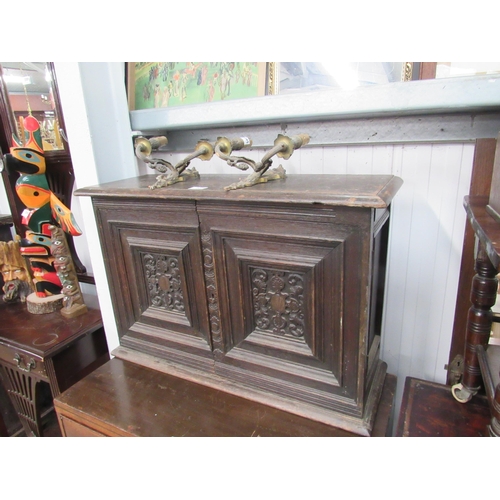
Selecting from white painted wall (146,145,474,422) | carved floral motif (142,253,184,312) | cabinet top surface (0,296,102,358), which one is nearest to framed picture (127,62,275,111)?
white painted wall (146,145,474,422)

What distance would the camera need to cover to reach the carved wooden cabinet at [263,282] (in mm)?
754

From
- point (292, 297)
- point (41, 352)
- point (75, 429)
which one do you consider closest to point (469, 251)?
point (292, 297)

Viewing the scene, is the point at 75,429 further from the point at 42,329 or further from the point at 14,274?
the point at 14,274

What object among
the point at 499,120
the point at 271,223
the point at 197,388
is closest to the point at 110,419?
the point at 197,388

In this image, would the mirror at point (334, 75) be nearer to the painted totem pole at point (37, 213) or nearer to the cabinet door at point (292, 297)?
the cabinet door at point (292, 297)

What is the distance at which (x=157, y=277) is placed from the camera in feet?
3.41

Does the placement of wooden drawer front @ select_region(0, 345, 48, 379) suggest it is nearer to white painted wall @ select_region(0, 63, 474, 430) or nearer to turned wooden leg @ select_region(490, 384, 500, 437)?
white painted wall @ select_region(0, 63, 474, 430)

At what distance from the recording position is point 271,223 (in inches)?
31.4

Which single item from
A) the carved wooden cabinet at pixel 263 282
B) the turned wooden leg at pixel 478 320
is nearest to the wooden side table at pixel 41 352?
the carved wooden cabinet at pixel 263 282

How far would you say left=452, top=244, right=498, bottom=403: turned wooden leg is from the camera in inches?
34.4

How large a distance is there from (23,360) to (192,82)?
4.13ft

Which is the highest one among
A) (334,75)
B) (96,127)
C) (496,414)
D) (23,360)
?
(334,75)

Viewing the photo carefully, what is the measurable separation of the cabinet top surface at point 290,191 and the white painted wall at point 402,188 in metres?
0.20
